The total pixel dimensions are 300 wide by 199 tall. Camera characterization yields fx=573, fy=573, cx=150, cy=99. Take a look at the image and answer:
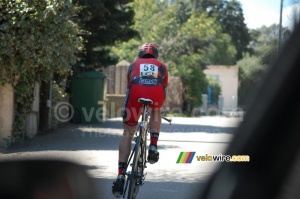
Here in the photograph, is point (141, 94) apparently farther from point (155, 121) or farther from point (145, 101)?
point (155, 121)

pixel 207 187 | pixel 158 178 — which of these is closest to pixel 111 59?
pixel 158 178

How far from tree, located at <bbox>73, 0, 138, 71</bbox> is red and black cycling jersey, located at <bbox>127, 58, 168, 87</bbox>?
11.2m


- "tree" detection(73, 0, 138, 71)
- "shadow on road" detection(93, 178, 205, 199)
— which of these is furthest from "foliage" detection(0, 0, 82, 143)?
"shadow on road" detection(93, 178, 205, 199)

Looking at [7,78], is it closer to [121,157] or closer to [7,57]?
[7,57]

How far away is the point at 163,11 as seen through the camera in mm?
39562

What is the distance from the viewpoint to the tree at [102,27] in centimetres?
1730

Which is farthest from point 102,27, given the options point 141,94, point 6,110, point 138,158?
point 138,158

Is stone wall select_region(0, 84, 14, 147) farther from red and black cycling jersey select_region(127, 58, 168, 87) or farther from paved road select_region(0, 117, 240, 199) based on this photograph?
red and black cycling jersey select_region(127, 58, 168, 87)

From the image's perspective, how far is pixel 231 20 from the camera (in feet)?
199

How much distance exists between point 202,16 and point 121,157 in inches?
1389

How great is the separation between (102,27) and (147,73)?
1334 cm

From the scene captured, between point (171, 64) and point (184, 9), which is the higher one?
point (184, 9)

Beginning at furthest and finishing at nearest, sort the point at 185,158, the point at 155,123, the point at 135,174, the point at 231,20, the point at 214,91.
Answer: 1. the point at 231,20
2. the point at 214,91
3. the point at 185,158
4. the point at 155,123
5. the point at 135,174

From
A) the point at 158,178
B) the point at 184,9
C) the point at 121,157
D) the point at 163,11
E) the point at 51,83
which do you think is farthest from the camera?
the point at 184,9
